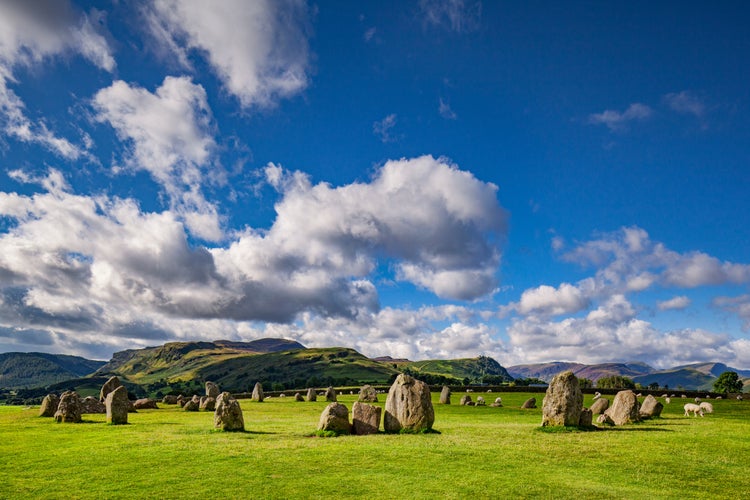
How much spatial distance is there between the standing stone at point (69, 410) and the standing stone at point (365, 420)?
83.2 feet

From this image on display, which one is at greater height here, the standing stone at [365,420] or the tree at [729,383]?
the tree at [729,383]

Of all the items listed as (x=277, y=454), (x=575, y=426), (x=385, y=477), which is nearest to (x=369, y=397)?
(x=575, y=426)

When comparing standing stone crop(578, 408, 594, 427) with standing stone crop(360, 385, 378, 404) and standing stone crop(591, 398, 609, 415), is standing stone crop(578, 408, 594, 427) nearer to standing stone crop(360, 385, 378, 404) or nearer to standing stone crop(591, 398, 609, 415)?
standing stone crop(591, 398, 609, 415)

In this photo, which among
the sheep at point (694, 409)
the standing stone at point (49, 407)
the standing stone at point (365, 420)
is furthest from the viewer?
the standing stone at point (49, 407)

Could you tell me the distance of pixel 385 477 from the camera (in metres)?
17.1

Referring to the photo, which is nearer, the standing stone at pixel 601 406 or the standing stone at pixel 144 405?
the standing stone at pixel 601 406

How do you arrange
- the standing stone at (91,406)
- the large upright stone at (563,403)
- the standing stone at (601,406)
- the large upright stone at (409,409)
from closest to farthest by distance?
the large upright stone at (409,409) < the large upright stone at (563,403) < the standing stone at (601,406) < the standing stone at (91,406)

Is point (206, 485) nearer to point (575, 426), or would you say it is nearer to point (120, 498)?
point (120, 498)

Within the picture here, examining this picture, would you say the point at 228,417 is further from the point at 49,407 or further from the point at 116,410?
the point at 49,407

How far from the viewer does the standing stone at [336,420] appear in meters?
27.0

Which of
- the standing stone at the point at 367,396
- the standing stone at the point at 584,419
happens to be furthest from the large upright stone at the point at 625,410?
the standing stone at the point at 367,396

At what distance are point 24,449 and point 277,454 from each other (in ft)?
45.7

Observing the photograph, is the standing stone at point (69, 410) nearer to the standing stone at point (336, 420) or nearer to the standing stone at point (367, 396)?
the standing stone at point (336, 420)

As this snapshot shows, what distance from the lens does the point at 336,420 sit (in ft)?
88.7
